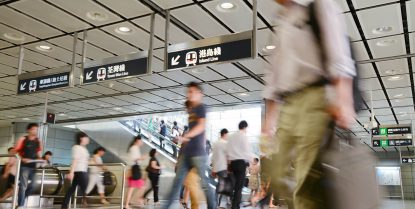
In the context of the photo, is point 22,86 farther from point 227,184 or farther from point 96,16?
point 227,184

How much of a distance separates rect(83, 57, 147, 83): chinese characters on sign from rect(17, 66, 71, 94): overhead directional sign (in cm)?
62

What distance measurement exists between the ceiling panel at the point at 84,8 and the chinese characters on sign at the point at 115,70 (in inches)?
36.9

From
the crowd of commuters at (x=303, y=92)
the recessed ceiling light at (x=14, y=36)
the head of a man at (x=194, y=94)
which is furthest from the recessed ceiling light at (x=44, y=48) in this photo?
the crowd of commuters at (x=303, y=92)

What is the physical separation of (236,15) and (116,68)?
8.63 ft

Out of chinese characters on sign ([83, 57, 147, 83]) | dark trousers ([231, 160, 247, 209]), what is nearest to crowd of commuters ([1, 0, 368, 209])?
dark trousers ([231, 160, 247, 209])

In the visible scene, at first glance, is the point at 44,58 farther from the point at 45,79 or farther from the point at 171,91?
the point at 171,91

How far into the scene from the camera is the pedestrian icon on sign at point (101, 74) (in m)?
8.01

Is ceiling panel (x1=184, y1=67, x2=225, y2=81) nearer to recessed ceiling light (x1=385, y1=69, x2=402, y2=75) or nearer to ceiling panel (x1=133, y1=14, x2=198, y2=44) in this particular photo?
ceiling panel (x1=133, y1=14, x2=198, y2=44)

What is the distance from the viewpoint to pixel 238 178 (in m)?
7.14

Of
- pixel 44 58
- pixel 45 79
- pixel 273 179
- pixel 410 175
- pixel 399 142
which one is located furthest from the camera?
pixel 410 175

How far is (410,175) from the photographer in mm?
29359

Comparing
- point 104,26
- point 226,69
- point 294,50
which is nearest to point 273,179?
point 294,50

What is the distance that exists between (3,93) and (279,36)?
14.5 m

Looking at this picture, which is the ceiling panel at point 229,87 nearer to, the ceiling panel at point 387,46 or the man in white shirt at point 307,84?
the ceiling panel at point 387,46
